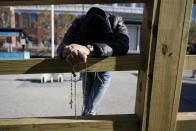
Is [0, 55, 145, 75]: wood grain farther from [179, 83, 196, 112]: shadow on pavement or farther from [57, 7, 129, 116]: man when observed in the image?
[179, 83, 196, 112]: shadow on pavement

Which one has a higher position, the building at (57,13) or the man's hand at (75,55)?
the building at (57,13)

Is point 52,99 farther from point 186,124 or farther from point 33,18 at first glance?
point 33,18

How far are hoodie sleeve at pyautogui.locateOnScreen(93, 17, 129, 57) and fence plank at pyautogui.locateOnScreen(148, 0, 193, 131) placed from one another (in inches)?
10.2

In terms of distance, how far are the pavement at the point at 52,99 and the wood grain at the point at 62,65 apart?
287 centimetres

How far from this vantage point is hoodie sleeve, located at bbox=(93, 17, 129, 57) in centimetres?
104

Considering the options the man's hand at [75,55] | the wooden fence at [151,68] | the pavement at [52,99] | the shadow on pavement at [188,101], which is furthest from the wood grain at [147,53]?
the shadow on pavement at [188,101]

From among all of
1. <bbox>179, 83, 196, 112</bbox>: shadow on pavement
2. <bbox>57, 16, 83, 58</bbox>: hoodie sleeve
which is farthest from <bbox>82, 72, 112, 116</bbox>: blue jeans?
<bbox>179, 83, 196, 112</bbox>: shadow on pavement

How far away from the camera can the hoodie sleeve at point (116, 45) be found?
104 cm

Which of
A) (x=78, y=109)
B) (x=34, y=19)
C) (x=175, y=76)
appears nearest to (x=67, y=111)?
(x=78, y=109)

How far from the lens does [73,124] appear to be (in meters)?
1.09

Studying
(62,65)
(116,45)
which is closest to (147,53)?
(116,45)

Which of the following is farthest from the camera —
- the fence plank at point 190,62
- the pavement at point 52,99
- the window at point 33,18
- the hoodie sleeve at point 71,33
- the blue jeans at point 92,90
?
the window at point 33,18

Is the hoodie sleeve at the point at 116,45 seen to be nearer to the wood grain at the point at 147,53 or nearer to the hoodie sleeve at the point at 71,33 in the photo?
the wood grain at the point at 147,53

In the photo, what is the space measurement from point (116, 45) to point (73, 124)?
0.61m
